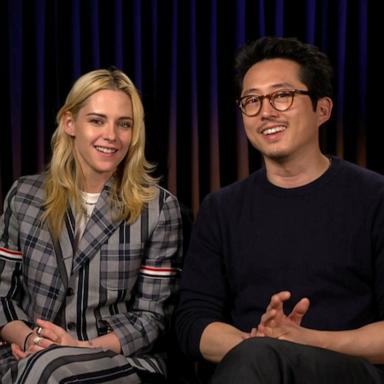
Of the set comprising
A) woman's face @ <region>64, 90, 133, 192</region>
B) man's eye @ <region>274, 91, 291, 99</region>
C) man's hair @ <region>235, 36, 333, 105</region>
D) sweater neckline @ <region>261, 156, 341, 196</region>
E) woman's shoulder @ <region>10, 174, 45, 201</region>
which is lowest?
woman's shoulder @ <region>10, 174, 45, 201</region>

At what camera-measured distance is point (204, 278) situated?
1975 mm

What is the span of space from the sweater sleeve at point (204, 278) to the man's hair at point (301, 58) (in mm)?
405

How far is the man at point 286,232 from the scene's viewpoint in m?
1.83

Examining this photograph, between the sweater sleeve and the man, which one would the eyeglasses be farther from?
the sweater sleeve

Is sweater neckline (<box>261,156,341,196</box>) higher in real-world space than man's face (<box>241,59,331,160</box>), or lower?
lower

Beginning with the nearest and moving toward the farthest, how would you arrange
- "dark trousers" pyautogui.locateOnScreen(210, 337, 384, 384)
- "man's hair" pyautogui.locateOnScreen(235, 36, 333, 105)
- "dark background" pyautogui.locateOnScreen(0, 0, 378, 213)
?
"dark trousers" pyautogui.locateOnScreen(210, 337, 384, 384) < "man's hair" pyautogui.locateOnScreen(235, 36, 333, 105) < "dark background" pyautogui.locateOnScreen(0, 0, 378, 213)

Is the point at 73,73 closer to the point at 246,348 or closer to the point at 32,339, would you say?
the point at 32,339

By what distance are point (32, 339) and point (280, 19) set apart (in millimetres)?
1279

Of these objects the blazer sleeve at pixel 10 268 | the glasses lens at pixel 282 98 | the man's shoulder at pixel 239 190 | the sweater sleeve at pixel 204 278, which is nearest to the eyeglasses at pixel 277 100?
the glasses lens at pixel 282 98

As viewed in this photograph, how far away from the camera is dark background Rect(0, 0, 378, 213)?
2414 millimetres

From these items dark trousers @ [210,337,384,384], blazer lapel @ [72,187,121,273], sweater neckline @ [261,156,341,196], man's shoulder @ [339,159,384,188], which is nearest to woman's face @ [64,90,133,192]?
blazer lapel @ [72,187,121,273]

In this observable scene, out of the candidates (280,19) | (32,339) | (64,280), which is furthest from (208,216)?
(280,19)

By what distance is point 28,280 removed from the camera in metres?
2.11

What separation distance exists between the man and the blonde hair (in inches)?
9.1
